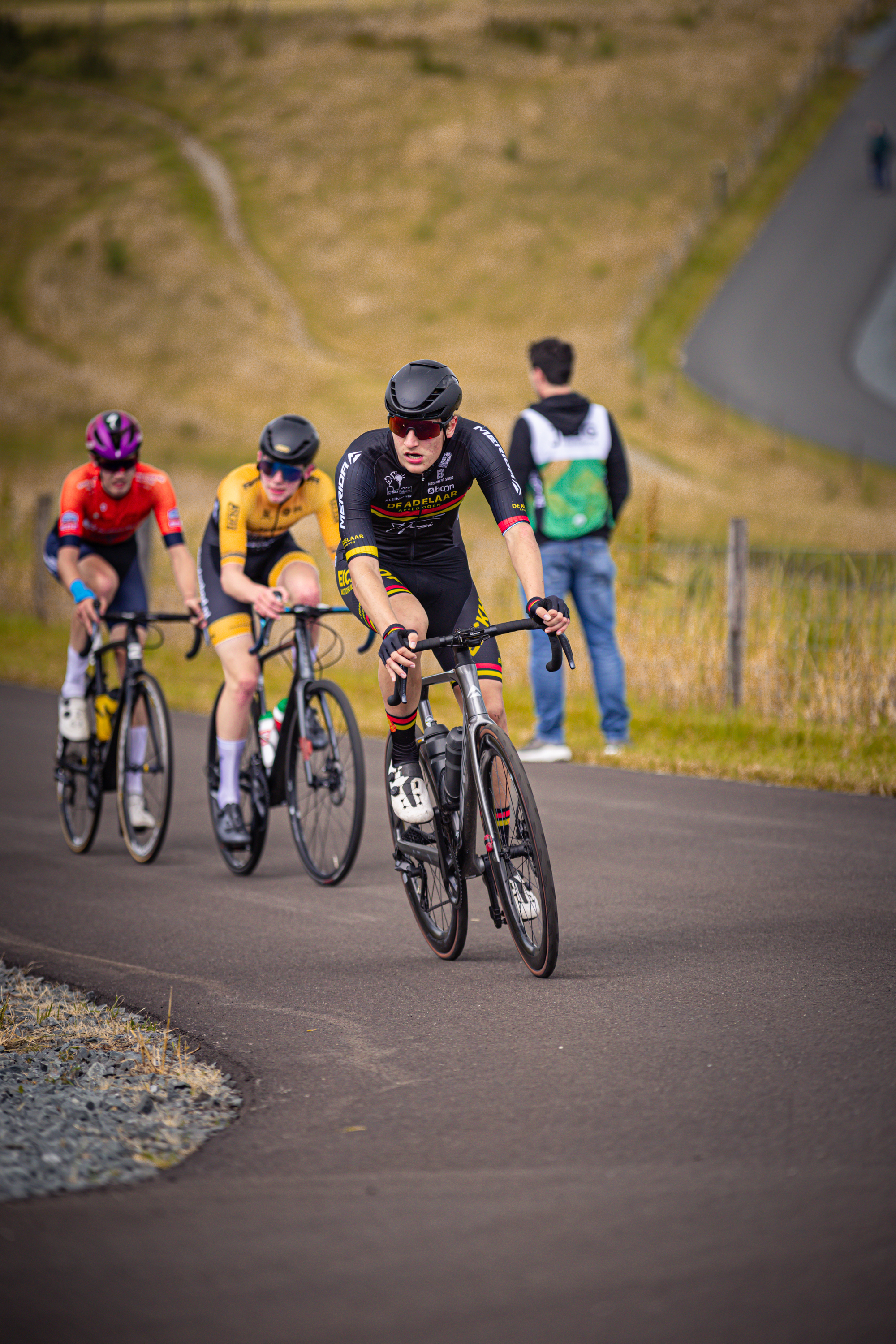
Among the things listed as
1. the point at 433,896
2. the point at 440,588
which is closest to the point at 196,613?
the point at 440,588

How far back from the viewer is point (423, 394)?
18.3 ft

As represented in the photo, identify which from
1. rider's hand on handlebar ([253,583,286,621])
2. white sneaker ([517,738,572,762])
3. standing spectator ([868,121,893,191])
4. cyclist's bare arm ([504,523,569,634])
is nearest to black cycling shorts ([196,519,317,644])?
rider's hand on handlebar ([253,583,286,621])

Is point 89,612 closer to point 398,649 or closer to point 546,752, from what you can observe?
point 398,649

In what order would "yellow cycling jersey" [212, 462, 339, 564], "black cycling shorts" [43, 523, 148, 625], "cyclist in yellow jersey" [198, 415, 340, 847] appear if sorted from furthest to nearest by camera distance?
"black cycling shorts" [43, 523, 148, 625]
"yellow cycling jersey" [212, 462, 339, 564]
"cyclist in yellow jersey" [198, 415, 340, 847]

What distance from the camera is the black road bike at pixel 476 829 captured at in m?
5.37

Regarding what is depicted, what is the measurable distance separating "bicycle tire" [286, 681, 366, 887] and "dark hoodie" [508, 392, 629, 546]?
332 cm

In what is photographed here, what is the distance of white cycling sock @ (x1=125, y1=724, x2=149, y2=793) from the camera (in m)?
8.23

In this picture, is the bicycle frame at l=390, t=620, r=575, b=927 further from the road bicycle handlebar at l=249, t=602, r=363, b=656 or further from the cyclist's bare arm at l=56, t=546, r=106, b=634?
the cyclist's bare arm at l=56, t=546, r=106, b=634

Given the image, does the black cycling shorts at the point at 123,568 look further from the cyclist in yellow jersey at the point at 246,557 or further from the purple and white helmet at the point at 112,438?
the cyclist in yellow jersey at the point at 246,557

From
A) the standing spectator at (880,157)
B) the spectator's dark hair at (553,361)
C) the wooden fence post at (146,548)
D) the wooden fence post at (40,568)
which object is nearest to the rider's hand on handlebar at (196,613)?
the spectator's dark hair at (553,361)

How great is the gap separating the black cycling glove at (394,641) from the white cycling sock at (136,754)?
327 cm

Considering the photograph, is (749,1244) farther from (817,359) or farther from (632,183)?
(632,183)

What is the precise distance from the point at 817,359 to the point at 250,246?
32210 mm

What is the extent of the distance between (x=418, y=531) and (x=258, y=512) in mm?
1801
